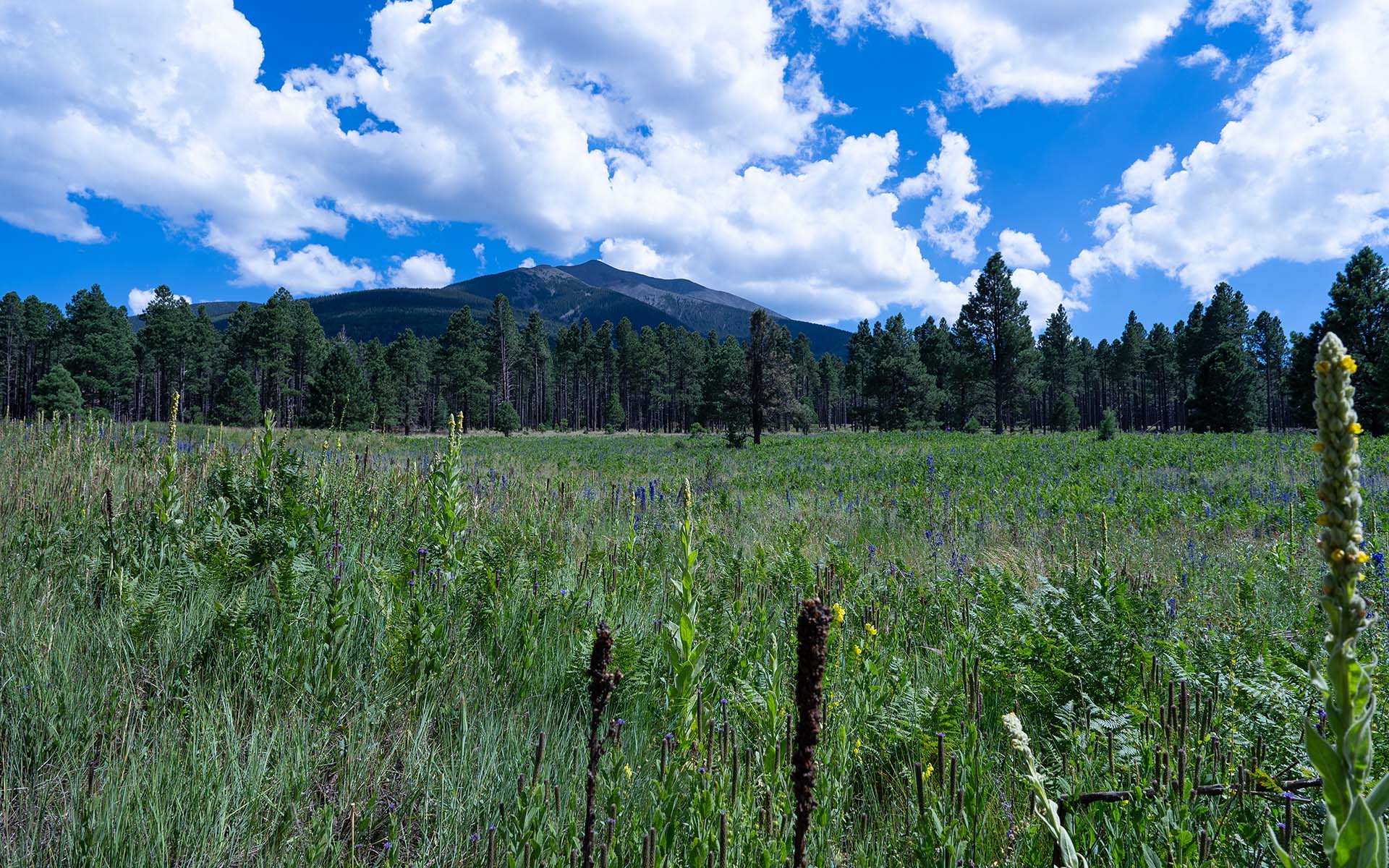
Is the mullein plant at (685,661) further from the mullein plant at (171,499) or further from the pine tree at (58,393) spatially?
the pine tree at (58,393)

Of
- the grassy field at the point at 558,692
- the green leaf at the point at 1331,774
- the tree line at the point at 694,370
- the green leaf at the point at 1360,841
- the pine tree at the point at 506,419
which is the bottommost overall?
the grassy field at the point at 558,692

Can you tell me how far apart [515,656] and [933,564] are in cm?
394

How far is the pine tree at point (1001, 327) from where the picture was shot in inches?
1753

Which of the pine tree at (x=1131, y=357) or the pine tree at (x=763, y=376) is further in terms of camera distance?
the pine tree at (x=1131, y=357)

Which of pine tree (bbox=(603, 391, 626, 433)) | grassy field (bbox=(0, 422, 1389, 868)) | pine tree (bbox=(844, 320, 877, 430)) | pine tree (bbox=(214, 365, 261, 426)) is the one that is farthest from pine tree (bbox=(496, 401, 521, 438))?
grassy field (bbox=(0, 422, 1389, 868))

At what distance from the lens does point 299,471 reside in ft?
17.3

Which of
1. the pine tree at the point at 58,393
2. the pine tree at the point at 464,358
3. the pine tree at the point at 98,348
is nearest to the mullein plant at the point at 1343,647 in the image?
the pine tree at the point at 58,393

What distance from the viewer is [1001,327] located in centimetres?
4488

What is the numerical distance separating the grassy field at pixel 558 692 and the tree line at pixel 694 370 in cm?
2485

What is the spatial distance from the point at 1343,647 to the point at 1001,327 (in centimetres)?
4948

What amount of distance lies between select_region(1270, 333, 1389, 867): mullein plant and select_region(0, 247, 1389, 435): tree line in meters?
27.6

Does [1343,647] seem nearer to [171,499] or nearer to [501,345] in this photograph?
[171,499]

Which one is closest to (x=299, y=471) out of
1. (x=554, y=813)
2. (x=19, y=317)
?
(x=554, y=813)

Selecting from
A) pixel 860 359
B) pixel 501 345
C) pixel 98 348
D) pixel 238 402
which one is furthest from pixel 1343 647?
pixel 860 359
